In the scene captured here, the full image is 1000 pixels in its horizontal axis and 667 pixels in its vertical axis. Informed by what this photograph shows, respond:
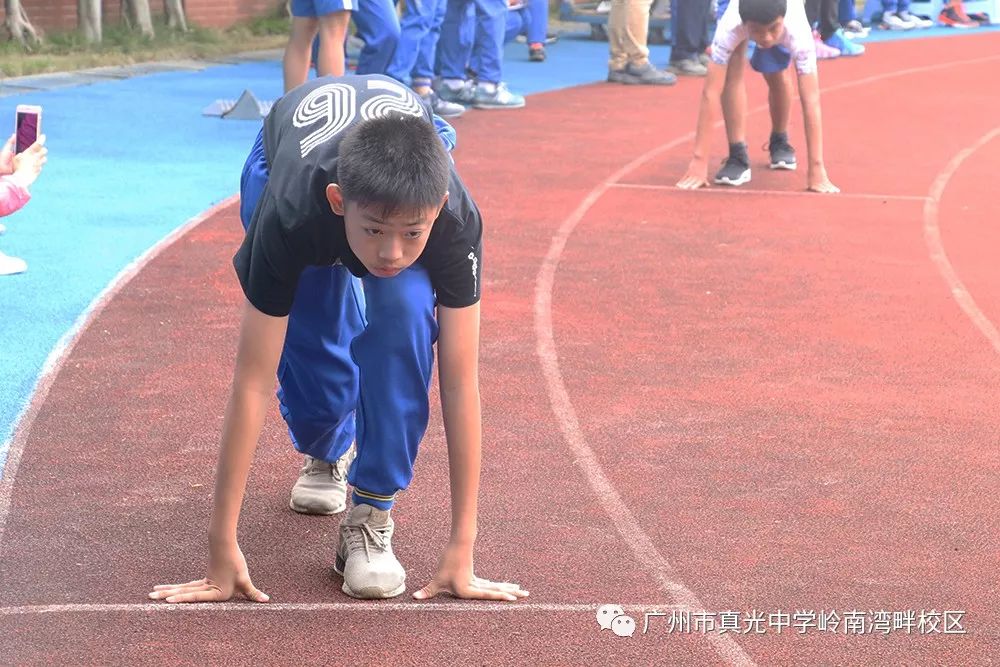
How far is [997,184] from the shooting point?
890cm

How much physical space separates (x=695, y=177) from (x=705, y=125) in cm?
35

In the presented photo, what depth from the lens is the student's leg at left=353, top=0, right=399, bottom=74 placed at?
8516 millimetres

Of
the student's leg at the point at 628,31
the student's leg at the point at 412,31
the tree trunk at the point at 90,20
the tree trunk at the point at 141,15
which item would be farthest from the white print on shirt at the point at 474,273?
the tree trunk at the point at 141,15

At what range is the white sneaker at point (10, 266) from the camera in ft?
20.1

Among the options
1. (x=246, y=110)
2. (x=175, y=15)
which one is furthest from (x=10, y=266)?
(x=175, y=15)

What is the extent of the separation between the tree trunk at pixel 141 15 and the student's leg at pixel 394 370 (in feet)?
37.6

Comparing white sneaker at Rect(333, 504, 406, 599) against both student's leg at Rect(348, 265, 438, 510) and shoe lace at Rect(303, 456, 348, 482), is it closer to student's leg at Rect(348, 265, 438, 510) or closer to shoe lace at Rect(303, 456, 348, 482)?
student's leg at Rect(348, 265, 438, 510)

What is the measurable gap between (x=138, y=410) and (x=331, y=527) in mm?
1124

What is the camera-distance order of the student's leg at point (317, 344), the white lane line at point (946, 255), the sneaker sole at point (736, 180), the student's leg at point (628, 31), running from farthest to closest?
the student's leg at point (628, 31)
the sneaker sole at point (736, 180)
the white lane line at point (946, 255)
the student's leg at point (317, 344)

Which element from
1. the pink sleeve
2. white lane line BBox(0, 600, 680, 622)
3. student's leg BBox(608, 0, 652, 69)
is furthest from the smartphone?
student's leg BBox(608, 0, 652, 69)

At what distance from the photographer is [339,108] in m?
3.23

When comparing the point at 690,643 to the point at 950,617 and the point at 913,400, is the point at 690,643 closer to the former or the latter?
the point at 950,617

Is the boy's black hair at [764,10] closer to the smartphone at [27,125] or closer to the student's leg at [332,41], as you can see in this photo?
the student's leg at [332,41]

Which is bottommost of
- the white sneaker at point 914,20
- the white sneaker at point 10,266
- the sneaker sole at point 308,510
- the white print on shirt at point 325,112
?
the white sneaker at point 914,20
